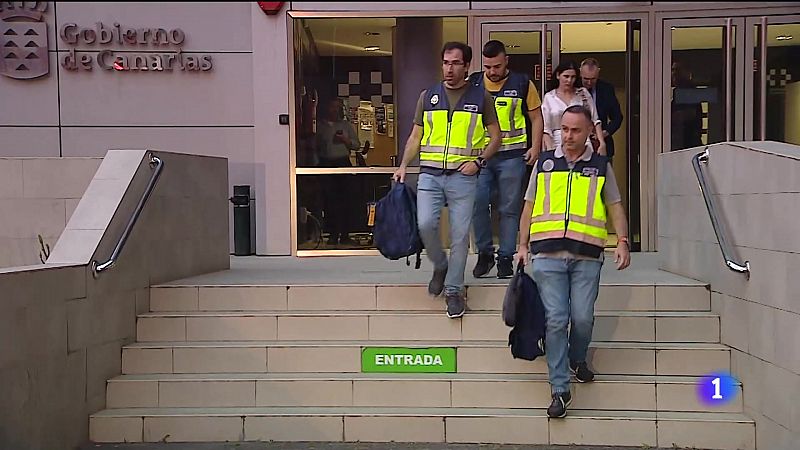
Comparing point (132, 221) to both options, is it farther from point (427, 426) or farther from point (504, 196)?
point (504, 196)

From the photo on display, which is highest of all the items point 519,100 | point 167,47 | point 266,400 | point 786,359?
point 167,47

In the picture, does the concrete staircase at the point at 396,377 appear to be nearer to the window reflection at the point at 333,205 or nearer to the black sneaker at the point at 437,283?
the black sneaker at the point at 437,283

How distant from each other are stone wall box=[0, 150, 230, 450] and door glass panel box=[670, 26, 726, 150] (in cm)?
578

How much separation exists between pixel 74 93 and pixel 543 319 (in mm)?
8057

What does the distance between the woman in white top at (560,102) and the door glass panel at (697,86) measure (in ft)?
11.0

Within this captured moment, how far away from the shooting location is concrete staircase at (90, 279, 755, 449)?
20.0 feet

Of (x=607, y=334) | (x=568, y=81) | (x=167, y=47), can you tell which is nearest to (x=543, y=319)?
(x=607, y=334)

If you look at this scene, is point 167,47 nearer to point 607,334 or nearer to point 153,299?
point 153,299

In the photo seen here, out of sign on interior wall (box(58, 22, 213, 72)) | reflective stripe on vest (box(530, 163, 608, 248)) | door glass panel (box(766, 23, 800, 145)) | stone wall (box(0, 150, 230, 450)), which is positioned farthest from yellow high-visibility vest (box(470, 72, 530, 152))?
sign on interior wall (box(58, 22, 213, 72))

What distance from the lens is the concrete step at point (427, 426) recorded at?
5.97 metres

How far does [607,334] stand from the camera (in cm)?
677

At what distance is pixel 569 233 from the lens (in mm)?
5777

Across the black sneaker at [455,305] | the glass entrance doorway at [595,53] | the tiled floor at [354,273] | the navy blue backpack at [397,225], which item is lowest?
the black sneaker at [455,305]

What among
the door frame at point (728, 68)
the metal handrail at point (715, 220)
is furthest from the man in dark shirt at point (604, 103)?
the metal handrail at point (715, 220)
